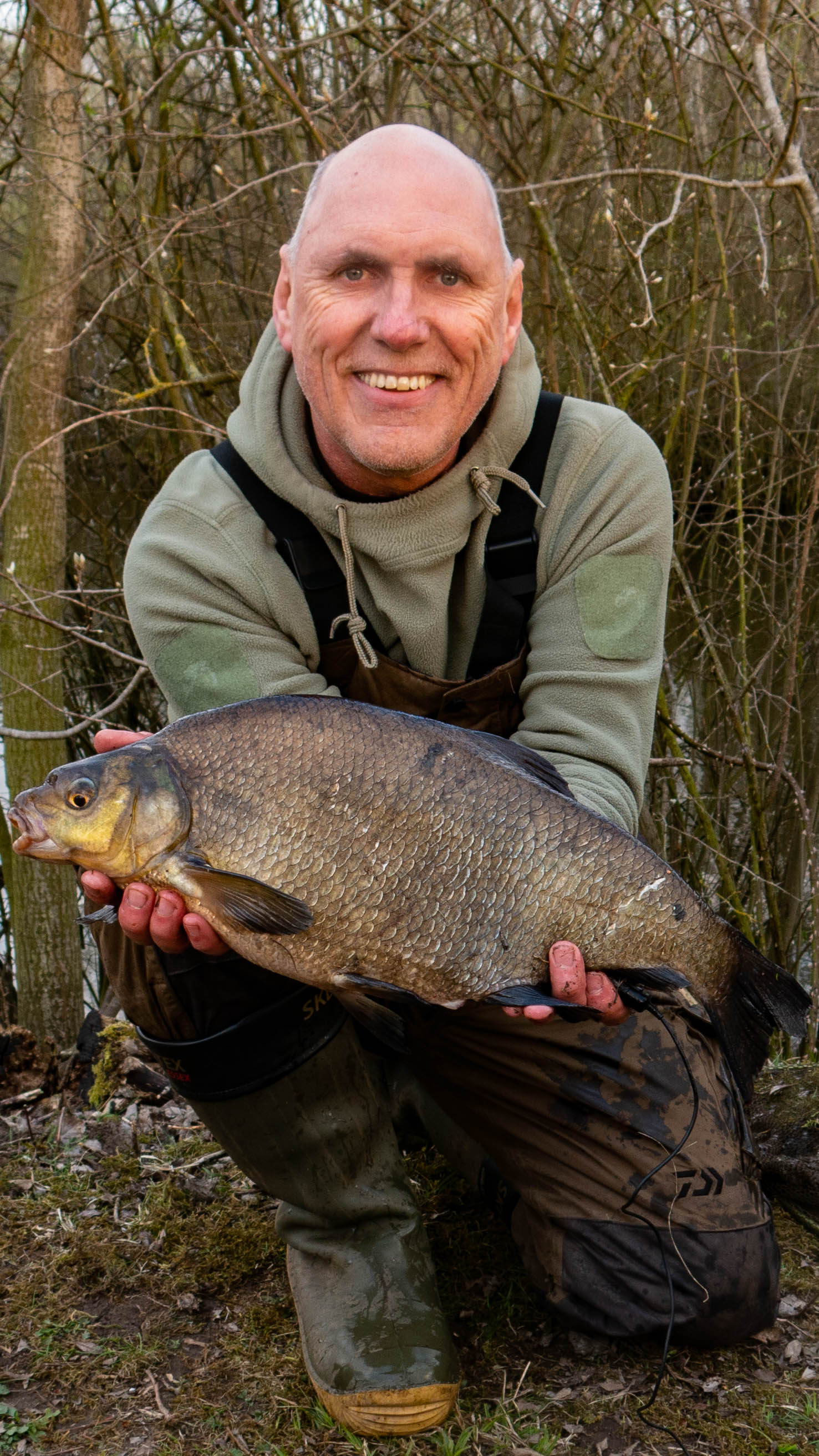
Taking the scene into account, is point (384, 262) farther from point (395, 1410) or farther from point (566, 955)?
point (395, 1410)

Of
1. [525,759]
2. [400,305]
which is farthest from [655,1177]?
[400,305]

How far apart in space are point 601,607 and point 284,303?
0.86 m

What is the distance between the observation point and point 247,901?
1783 mm

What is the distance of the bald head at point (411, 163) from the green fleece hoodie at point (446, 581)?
1.09 feet

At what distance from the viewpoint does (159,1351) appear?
216 cm

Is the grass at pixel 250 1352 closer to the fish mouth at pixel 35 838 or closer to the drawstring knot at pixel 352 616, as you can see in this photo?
the fish mouth at pixel 35 838

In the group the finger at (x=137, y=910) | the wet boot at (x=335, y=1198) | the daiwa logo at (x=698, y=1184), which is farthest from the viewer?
the daiwa logo at (x=698, y=1184)

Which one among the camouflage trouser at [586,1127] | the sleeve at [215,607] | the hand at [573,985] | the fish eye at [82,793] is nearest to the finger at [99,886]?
the fish eye at [82,793]

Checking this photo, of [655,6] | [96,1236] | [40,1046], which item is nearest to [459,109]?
[655,6]

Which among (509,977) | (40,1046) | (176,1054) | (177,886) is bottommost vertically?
(40,1046)

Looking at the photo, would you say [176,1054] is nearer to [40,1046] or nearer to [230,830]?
[230,830]

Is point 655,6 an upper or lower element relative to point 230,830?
upper

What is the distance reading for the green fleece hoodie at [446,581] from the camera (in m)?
2.36

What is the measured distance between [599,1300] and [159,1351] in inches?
28.8
